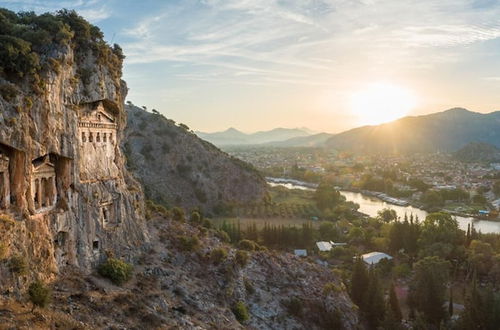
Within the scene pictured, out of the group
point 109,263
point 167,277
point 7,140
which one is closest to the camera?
point 7,140

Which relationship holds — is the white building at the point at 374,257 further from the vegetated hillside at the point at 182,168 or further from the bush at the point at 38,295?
the bush at the point at 38,295

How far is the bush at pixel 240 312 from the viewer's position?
30.8 m

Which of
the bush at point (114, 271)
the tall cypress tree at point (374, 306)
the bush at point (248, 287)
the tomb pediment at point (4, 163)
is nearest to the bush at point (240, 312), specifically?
the bush at point (248, 287)

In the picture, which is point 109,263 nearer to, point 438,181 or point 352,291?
point 352,291

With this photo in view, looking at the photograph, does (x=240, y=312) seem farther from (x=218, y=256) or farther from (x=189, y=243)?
(x=189, y=243)

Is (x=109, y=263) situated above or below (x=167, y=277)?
above

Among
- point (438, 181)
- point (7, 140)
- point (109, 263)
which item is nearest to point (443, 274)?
point (109, 263)

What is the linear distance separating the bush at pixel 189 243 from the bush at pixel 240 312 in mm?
6426

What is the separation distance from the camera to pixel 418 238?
191 feet

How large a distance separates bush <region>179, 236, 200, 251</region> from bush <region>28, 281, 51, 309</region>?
16.6 meters

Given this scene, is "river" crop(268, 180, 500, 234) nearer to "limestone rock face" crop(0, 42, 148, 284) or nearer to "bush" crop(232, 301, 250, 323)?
"bush" crop(232, 301, 250, 323)

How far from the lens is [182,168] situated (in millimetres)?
91812

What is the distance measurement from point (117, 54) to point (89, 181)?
1098 centimetres

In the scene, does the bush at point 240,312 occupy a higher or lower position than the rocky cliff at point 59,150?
lower
